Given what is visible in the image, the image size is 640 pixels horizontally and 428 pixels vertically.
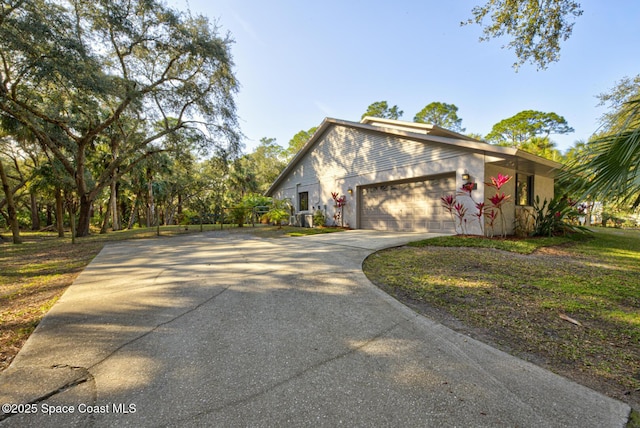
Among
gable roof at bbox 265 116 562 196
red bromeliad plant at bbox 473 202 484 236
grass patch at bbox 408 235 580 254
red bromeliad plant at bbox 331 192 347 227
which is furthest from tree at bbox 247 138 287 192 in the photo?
grass patch at bbox 408 235 580 254

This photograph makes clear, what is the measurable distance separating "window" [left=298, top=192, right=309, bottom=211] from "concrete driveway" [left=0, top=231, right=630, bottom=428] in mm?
11760

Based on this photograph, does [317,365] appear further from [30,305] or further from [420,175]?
[420,175]

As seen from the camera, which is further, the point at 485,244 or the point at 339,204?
the point at 339,204

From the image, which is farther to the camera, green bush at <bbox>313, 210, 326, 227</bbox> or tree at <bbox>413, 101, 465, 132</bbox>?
tree at <bbox>413, 101, 465, 132</bbox>

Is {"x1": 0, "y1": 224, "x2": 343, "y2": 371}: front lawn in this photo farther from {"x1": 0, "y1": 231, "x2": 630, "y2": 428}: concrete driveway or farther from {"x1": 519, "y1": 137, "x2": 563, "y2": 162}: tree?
{"x1": 519, "y1": 137, "x2": 563, "y2": 162}: tree

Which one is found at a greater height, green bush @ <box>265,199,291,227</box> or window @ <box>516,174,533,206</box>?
window @ <box>516,174,533,206</box>

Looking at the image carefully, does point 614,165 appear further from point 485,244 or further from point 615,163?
point 485,244

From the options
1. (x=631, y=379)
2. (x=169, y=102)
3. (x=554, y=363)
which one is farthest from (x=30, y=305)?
(x=169, y=102)

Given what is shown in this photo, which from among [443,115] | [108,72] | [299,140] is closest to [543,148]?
[443,115]

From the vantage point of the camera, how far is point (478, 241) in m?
6.85

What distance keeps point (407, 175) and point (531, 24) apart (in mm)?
5099

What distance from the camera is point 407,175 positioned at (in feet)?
32.1

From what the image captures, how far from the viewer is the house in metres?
8.05

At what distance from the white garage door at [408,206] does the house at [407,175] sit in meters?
0.04
